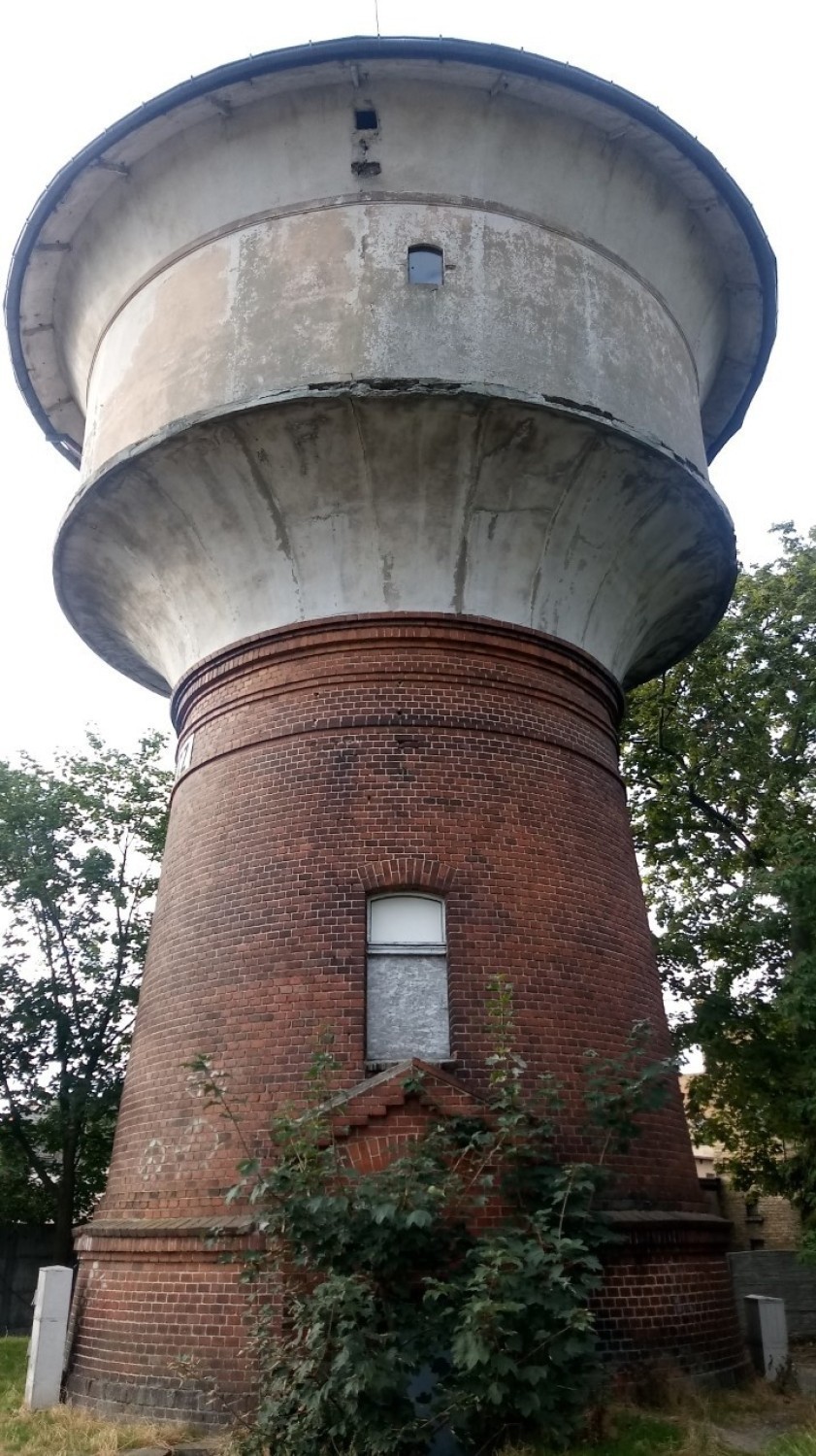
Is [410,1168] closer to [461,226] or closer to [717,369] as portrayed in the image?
[461,226]

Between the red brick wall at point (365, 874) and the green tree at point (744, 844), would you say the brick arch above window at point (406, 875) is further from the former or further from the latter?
the green tree at point (744, 844)

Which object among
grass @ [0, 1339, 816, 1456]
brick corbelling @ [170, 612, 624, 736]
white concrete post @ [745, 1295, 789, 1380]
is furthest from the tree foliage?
brick corbelling @ [170, 612, 624, 736]

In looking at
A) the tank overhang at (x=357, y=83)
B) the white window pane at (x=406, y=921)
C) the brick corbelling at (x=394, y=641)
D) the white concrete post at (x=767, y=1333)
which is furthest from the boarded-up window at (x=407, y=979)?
the tank overhang at (x=357, y=83)

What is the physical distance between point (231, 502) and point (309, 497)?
2.20 feet

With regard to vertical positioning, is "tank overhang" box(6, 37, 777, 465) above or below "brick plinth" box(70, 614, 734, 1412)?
above

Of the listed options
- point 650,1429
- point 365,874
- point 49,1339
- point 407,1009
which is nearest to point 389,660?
point 365,874

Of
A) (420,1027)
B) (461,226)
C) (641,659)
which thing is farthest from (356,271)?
(420,1027)

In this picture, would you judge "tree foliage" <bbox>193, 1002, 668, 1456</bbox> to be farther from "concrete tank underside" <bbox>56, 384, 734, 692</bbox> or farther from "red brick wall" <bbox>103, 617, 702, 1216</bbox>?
"concrete tank underside" <bbox>56, 384, 734, 692</bbox>

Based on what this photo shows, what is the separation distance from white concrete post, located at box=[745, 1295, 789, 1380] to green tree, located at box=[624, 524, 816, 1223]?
2.29 m

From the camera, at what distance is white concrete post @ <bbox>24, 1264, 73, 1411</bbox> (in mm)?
8078

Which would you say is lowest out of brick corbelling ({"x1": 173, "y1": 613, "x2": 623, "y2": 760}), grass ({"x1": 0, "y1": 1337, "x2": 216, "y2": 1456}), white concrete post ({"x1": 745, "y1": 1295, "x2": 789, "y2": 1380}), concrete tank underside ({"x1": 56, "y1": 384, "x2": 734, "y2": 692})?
grass ({"x1": 0, "y1": 1337, "x2": 216, "y2": 1456})

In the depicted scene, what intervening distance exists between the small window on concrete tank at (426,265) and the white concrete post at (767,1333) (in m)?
9.09

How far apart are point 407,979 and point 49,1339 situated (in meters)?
3.81

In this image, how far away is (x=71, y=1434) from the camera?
7.06 m
